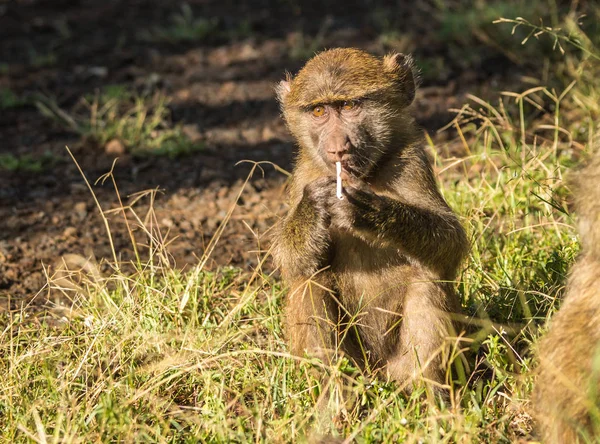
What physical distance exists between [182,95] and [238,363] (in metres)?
4.20

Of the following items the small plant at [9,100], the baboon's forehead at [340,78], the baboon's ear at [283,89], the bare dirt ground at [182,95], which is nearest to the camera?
the baboon's forehead at [340,78]

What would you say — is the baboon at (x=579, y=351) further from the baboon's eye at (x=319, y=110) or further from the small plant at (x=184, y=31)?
the small plant at (x=184, y=31)

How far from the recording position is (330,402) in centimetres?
337

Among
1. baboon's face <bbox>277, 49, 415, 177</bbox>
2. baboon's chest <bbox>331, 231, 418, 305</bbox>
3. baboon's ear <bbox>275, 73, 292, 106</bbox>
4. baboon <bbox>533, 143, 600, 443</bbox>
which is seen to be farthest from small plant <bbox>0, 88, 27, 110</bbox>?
baboon <bbox>533, 143, 600, 443</bbox>

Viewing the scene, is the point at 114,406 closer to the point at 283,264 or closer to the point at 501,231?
the point at 283,264

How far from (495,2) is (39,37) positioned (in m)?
4.58

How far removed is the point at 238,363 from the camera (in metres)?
3.70

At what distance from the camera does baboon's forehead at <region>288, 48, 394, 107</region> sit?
3988 millimetres

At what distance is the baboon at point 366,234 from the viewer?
3695 millimetres

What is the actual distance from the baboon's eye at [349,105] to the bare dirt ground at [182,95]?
32.3 inches

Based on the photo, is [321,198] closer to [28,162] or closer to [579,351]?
[579,351]

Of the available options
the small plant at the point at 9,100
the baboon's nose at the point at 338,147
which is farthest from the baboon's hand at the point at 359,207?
the small plant at the point at 9,100

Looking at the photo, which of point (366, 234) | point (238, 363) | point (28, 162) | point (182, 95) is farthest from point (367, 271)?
point (182, 95)

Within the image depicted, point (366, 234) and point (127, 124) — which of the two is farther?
point (127, 124)
